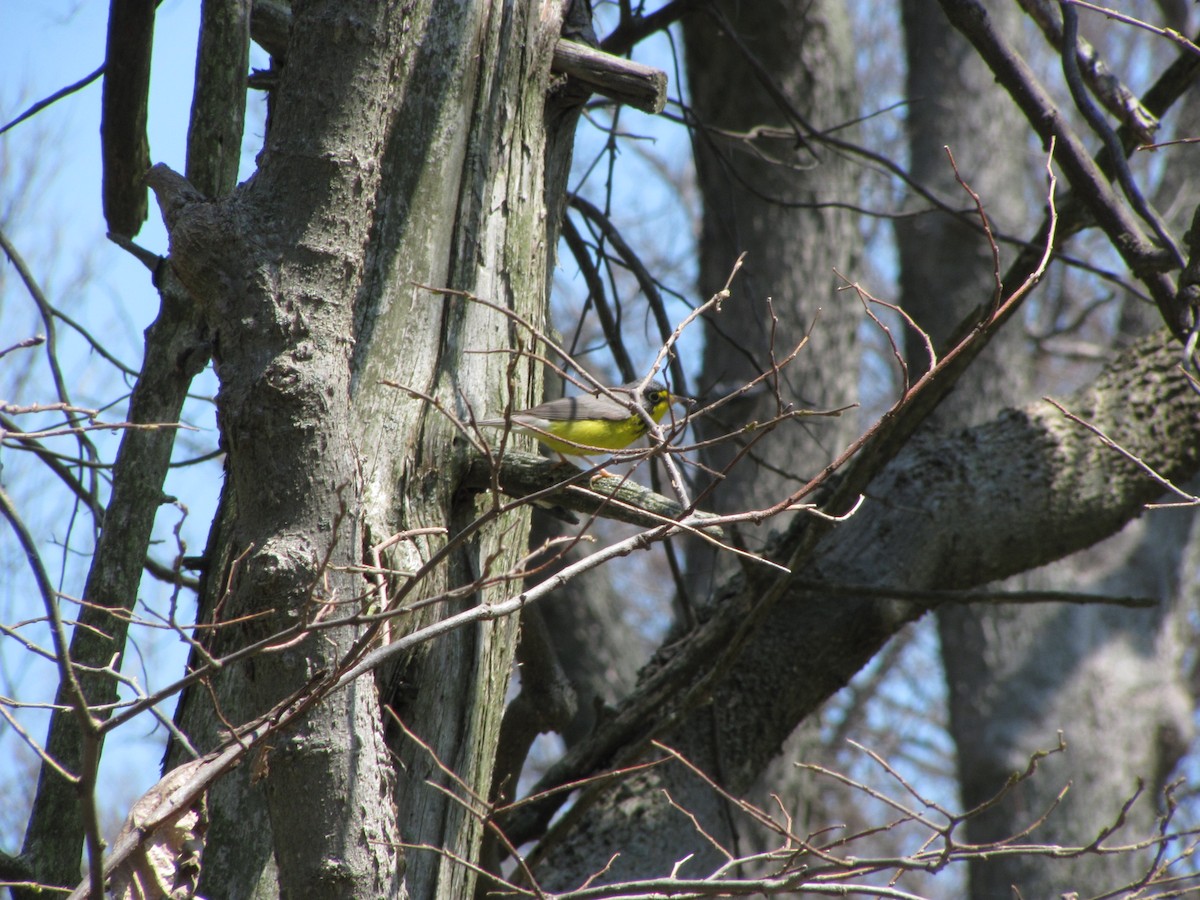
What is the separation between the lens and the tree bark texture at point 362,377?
2139 mm

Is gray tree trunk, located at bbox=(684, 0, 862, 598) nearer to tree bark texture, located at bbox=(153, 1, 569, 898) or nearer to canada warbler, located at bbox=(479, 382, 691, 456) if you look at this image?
canada warbler, located at bbox=(479, 382, 691, 456)

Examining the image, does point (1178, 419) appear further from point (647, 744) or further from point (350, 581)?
point (350, 581)

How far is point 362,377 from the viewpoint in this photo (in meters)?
2.71

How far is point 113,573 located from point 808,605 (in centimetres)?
275

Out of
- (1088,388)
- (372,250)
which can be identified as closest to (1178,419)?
(1088,388)

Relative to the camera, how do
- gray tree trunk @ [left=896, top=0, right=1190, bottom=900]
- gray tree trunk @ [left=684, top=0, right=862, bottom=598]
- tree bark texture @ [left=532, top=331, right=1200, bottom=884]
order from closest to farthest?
1. tree bark texture @ [left=532, top=331, right=1200, bottom=884]
2. gray tree trunk @ [left=684, top=0, right=862, bottom=598]
3. gray tree trunk @ [left=896, top=0, right=1190, bottom=900]

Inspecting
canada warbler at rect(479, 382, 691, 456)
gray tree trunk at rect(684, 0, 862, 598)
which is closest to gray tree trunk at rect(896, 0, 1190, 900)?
gray tree trunk at rect(684, 0, 862, 598)

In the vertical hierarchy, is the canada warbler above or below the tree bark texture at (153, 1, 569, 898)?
above

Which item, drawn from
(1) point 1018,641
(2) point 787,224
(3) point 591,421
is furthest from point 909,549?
(1) point 1018,641

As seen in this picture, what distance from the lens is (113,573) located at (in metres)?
3.27

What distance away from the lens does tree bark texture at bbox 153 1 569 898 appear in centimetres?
214

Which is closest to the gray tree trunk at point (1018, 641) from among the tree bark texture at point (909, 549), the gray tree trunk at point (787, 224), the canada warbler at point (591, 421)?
the gray tree trunk at point (787, 224)

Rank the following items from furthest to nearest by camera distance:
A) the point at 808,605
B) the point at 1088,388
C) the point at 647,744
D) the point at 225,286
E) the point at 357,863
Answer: the point at 1088,388, the point at 808,605, the point at 647,744, the point at 225,286, the point at 357,863

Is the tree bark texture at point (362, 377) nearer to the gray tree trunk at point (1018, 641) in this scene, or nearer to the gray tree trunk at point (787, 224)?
the gray tree trunk at point (787, 224)
